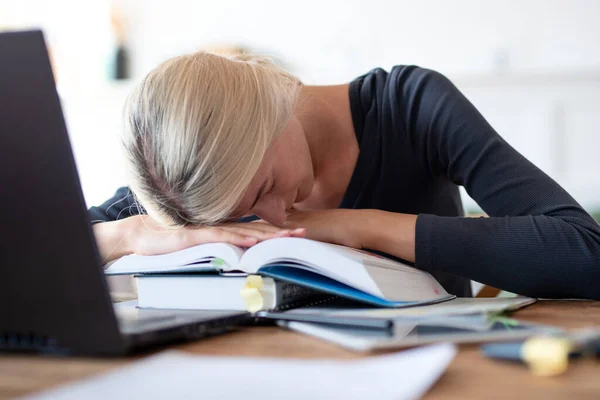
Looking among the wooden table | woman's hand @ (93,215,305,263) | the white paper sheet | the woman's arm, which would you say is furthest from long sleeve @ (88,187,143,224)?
the white paper sheet

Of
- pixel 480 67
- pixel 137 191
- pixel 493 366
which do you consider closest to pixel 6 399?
pixel 493 366

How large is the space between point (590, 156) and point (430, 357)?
300 centimetres

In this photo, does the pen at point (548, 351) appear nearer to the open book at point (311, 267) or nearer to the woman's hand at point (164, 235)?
the open book at point (311, 267)

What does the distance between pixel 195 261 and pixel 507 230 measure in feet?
1.49

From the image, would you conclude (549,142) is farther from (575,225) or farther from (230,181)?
(230,181)

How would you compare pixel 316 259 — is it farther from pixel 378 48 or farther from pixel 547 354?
pixel 378 48

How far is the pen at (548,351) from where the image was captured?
47 centimetres

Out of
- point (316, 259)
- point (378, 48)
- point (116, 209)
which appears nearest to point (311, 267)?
point (316, 259)

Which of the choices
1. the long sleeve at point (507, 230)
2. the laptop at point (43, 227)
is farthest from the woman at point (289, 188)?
the laptop at point (43, 227)

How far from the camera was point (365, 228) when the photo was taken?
1038 millimetres

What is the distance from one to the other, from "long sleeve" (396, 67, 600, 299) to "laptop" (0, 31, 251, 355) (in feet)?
1.84

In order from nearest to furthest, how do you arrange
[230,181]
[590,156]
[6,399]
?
[6,399]
[230,181]
[590,156]

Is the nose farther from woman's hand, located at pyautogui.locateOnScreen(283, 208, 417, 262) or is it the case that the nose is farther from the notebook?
the notebook

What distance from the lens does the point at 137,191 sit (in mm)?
1082
